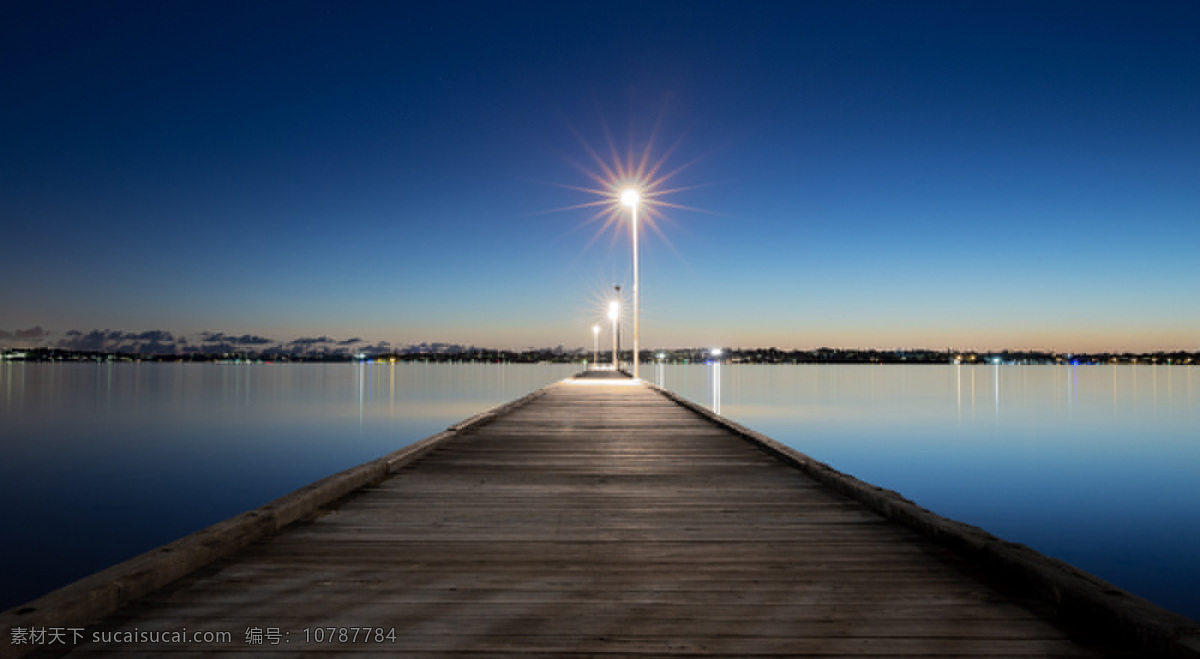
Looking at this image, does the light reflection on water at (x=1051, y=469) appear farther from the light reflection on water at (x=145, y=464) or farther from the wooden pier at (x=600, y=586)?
the light reflection on water at (x=145, y=464)

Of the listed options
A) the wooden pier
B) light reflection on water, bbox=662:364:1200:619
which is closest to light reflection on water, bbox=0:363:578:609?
the wooden pier

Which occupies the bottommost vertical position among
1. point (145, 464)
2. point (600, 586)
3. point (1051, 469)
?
point (1051, 469)

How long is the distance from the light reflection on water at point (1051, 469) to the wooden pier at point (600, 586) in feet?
26.1

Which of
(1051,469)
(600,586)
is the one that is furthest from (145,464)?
(1051,469)

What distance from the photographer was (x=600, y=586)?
394cm

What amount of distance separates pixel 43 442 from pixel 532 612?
101 ft

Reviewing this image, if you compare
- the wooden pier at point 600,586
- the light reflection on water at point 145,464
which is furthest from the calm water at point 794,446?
the wooden pier at point 600,586

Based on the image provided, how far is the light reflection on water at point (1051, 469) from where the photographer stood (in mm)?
12070

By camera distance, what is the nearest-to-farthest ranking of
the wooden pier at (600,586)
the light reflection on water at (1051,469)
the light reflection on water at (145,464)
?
the wooden pier at (600,586), the light reflection on water at (1051,469), the light reflection on water at (145,464)

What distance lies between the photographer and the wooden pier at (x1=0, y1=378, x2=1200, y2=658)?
10.4 feet

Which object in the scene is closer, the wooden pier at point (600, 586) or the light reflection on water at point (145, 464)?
the wooden pier at point (600, 586)

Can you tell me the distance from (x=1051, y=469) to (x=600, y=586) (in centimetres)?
2225

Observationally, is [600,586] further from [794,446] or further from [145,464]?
[794,446]

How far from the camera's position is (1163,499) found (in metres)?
16.6
